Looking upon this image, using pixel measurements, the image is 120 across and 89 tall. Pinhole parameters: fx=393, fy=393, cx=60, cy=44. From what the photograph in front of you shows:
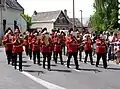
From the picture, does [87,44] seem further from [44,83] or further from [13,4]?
[13,4]

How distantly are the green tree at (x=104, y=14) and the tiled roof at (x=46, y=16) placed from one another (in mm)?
25524

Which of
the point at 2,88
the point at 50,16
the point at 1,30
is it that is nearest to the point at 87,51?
the point at 2,88

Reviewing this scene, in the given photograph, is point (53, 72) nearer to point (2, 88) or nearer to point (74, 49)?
point (74, 49)

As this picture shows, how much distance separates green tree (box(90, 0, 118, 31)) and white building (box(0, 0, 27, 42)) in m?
13.9

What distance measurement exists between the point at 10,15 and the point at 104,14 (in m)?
19.0

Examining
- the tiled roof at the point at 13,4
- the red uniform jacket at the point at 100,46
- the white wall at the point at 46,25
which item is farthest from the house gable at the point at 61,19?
the red uniform jacket at the point at 100,46

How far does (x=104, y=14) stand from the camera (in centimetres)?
7419

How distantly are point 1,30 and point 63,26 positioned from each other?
147 ft

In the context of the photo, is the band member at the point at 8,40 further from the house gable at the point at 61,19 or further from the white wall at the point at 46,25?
the house gable at the point at 61,19

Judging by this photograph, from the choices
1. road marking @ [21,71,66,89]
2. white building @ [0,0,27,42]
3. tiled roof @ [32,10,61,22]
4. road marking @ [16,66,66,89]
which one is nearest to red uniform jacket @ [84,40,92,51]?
road marking @ [16,66,66,89]

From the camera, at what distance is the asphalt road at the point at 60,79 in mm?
12586

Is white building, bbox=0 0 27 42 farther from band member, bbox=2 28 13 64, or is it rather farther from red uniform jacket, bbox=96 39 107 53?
red uniform jacket, bbox=96 39 107 53

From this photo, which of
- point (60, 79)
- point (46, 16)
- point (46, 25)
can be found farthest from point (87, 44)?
point (46, 16)

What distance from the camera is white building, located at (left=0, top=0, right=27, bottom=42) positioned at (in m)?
60.8
